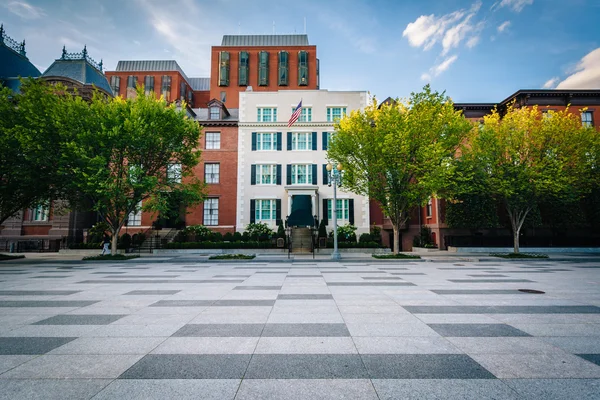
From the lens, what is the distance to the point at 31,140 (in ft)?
60.9

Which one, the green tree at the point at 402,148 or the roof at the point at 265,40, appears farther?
the roof at the point at 265,40

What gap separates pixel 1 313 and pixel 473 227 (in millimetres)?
30704

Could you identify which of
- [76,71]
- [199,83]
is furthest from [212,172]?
[199,83]

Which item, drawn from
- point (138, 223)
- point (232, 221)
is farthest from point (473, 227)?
point (138, 223)

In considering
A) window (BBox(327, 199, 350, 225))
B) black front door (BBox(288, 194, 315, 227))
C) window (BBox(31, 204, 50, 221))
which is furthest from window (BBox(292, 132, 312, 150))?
window (BBox(31, 204, 50, 221))

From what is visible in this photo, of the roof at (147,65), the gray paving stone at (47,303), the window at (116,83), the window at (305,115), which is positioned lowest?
the gray paving stone at (47,303)

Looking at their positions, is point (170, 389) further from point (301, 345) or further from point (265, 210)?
point (265, 210)

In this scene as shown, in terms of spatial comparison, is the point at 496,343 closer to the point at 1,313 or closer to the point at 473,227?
the point at 1,313

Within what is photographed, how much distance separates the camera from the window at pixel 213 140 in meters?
33.0

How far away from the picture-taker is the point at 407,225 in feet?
104

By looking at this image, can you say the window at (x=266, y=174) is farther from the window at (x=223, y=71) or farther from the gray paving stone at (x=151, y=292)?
the window at (x=223, y=71)

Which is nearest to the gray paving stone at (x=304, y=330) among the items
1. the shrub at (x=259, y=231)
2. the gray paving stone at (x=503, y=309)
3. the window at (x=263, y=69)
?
the gray paving stone at (x=503, y=309)

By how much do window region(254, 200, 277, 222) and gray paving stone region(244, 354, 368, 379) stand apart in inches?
1082

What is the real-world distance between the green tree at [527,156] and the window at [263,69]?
1478 inches
